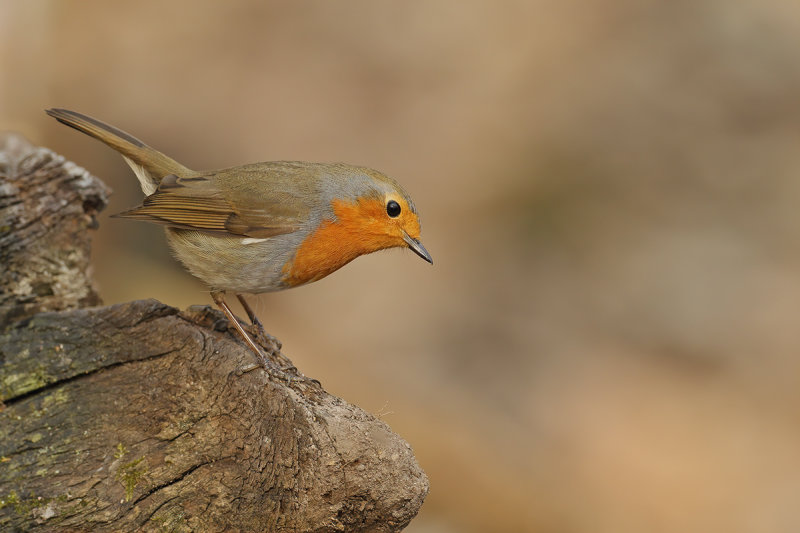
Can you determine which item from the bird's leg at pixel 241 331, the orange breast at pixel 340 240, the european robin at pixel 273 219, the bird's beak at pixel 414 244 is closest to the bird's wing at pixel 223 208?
the european robin at pixel 273 219

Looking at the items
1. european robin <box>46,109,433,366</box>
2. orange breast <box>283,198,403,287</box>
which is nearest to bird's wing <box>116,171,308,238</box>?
european robin <box>46,109,433,366</box>

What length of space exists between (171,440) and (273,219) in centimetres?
132

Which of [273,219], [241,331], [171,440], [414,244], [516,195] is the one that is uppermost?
[516,195]

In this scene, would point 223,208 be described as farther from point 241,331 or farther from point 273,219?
point 241,331

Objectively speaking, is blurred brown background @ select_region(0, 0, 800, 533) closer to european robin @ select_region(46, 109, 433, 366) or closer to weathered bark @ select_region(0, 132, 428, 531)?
european robin @ select_region(46, 109, 433, 366)

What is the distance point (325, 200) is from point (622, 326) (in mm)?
4243

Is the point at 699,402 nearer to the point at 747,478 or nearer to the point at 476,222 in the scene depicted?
the point at 747,478

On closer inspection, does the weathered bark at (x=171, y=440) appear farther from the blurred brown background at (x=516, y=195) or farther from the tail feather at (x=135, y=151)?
the blurred brown background at (x=516, y=195)

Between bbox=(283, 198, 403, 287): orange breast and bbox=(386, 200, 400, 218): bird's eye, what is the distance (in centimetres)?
3

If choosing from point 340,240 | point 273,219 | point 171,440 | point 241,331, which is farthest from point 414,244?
point 171,440

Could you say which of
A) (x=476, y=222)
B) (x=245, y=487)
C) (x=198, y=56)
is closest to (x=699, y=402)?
(x=476, y=222)

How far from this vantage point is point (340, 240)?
12.3 feet

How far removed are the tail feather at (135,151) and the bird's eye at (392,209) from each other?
1.10 meters

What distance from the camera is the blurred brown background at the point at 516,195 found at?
6625 mm
